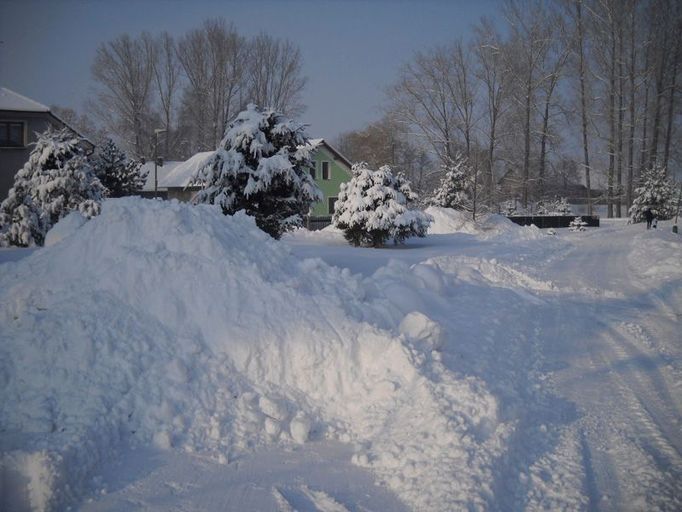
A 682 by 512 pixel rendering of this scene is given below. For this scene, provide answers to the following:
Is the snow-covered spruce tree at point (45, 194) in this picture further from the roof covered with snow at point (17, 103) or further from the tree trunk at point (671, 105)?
the tree trunk at point (671, 105)

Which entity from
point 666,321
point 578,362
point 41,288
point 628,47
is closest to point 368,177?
point 666,321

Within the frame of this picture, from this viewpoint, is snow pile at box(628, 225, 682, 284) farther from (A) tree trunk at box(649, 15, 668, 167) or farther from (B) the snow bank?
(A) tree trunk at box(649, 15, 668, 167)

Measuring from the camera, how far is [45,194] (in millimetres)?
18656

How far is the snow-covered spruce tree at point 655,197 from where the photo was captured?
4256cm

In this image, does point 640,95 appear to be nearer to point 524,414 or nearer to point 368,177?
point 368,177

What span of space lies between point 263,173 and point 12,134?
62.9ft

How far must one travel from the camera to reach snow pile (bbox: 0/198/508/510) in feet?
14.8

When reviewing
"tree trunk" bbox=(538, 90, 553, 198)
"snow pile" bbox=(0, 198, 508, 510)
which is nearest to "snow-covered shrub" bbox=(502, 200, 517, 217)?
"tree trunk" bbox=(538, 90, 553, 198)

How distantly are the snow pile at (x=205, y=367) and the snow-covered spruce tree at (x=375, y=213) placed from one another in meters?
14.4

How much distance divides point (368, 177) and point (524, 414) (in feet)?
58.1

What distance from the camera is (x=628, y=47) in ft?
149

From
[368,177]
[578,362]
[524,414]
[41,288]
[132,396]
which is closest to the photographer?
[132,396]

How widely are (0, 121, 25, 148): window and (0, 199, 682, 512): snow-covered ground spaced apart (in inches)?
892

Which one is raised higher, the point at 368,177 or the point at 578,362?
the point at 368,177
